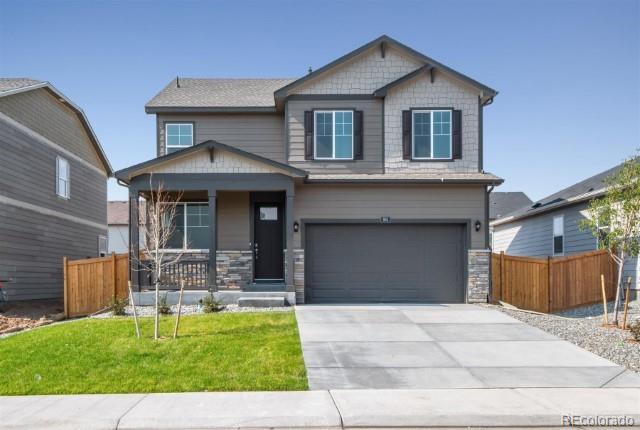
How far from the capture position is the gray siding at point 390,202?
1377 centimetres

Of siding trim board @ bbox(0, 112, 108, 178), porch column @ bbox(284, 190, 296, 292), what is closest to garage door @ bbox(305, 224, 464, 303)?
porch column @ bbox(284, 190, 296, 292)

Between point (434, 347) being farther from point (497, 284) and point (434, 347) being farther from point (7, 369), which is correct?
point (7, 369)

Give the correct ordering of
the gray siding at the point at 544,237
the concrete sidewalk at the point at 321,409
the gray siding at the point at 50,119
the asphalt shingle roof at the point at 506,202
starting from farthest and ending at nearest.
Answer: the asphalt shingle roof at the point at 506,202
the gray siding at the point at 544,237
the gray siding at the point at 50,119
the concrete sidewalk at the point at 321,409

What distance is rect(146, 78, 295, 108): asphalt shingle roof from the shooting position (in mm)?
15328

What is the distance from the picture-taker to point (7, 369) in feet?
23.8

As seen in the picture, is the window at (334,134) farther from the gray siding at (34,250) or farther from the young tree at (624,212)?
the gray siding at (34,250)

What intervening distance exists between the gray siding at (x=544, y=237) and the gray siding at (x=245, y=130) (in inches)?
375

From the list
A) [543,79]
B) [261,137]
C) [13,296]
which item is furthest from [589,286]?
[13,296]

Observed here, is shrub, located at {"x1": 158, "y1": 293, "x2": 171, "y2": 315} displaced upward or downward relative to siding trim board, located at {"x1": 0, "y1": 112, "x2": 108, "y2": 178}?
downward

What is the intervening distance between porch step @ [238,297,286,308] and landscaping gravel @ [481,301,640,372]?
555 centimetres

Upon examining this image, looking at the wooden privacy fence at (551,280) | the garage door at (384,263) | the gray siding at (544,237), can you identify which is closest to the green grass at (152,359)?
the garage door at (384,263)

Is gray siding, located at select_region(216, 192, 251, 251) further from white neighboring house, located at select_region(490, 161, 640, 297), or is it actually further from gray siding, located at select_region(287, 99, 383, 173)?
white neighboring house, located at select_region(490, 161, 640, 297)

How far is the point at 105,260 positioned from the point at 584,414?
11359 millimetres

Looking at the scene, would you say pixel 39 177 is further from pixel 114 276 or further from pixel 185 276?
pixel 185 276
